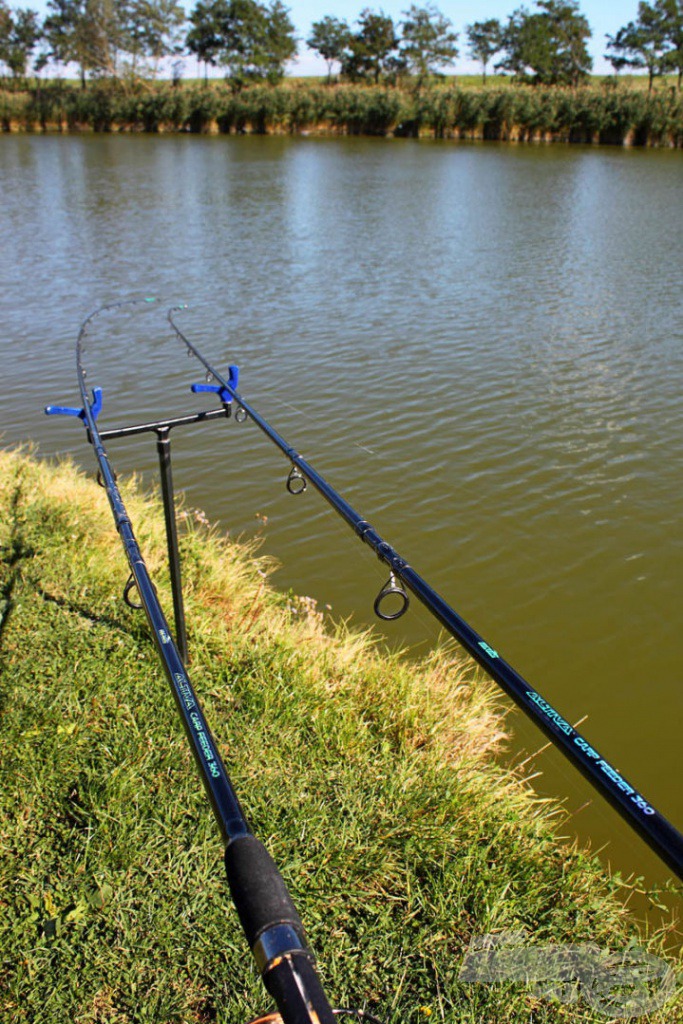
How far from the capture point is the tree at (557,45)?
209ft

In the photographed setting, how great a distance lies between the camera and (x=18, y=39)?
76625 millimetres

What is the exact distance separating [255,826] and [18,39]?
3766 inches

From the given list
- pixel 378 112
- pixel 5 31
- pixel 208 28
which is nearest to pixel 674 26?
pixel 378 112

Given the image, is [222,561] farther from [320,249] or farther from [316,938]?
[320,249]

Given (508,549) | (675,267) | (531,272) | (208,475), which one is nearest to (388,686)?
(508,549)

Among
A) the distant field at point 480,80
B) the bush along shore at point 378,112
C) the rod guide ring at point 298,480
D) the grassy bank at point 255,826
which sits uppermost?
the distant field at point 480,80

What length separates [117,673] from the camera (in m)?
3.44

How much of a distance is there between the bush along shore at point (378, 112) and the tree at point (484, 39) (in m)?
30.0

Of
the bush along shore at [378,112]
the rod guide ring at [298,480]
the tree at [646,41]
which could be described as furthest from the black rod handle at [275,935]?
the tree at [646,41]

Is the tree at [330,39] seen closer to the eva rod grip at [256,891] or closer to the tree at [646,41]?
the tree at [646,41]

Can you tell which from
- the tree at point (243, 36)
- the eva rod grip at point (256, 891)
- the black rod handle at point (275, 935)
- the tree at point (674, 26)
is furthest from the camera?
the tree at point (243, 36)

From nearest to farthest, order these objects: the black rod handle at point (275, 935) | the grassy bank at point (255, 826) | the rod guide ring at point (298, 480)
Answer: the black rod handle at point (275, 935)
the grassy bank at point (255, 826)
the rod guide ring at point (298, 480)

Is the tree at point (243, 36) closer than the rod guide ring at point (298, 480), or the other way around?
the rod guide ring at point (298, 480)

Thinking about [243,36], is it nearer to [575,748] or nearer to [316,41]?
[316,41]
